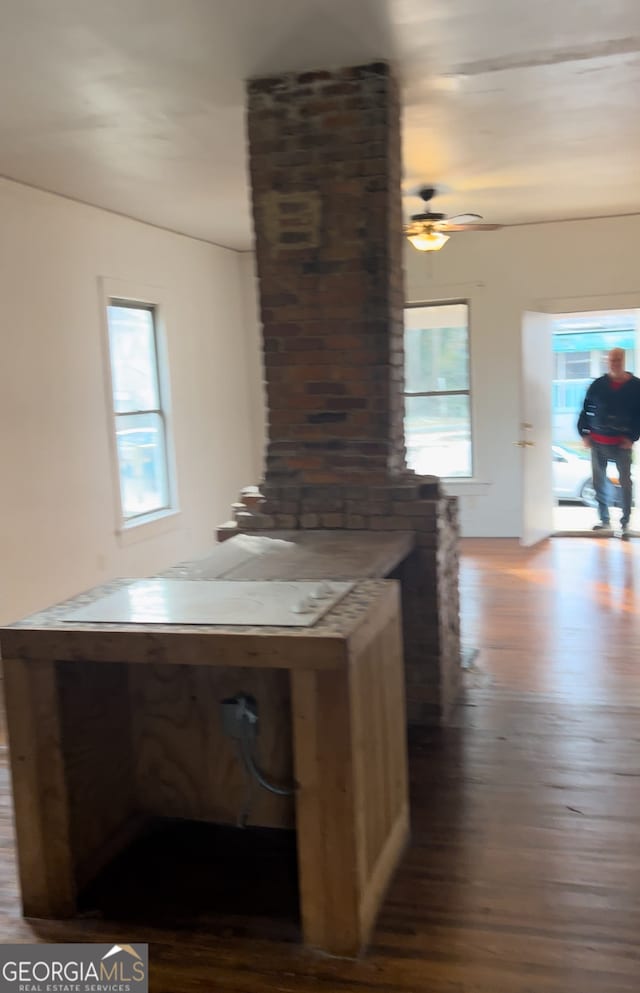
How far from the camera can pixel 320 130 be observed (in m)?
3.38

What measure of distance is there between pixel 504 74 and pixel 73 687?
2769mm

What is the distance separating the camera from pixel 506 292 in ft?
23.7

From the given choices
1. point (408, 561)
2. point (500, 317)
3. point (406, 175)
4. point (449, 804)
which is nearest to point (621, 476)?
point (500, 317)

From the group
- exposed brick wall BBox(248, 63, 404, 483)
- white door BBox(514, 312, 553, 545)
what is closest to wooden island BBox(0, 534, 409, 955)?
exposed brick wall BBox(248, 63, 404, 483)

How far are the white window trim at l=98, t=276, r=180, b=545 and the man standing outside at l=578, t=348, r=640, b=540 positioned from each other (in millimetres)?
3281

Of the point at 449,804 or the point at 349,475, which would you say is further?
the point at 349,475

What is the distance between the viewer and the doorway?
9156 mm

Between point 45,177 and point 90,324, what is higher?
point 45,177

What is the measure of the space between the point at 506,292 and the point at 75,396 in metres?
3.70

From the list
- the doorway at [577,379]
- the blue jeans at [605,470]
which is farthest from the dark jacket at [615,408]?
the doorway at [577,379]

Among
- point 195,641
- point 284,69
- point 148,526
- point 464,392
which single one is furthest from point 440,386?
point 195,641

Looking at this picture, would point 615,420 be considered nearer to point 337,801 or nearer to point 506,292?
point 506,292

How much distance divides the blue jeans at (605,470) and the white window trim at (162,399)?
3369mm

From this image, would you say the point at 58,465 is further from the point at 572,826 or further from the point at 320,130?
the point at 572,826
